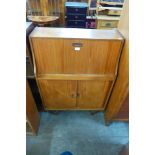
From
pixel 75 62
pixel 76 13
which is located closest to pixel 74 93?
pixel 75 62

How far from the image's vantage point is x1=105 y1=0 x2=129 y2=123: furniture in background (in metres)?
1.12

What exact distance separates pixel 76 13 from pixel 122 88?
216 cm

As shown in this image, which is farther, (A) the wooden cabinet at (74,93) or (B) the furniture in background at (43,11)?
(B) the furniture in background at (43,11)

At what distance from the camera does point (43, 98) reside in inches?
62.0

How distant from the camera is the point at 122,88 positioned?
1.25 m

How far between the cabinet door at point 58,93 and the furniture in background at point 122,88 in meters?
0.37

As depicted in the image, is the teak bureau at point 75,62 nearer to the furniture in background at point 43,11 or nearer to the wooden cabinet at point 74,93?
the wooden cabinet at point 74,93

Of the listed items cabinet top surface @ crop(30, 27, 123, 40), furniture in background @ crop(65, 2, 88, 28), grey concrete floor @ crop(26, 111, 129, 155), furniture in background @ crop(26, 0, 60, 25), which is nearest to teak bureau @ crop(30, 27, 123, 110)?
cabinet top surface @ crop(30, 27, 123, 40)

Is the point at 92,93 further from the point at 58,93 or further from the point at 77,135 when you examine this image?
the point at 77,135

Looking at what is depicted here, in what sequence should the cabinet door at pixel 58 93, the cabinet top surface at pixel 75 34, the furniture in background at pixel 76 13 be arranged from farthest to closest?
1. the furniture in background at pixel 76 13
2. the cabinet door at pixel 58 93
3. the cabinet top surface at pixel 75 34

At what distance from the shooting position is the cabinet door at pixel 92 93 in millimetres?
1442

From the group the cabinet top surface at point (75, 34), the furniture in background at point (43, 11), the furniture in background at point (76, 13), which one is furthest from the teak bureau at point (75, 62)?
the furniture in background at point (76, 13)
